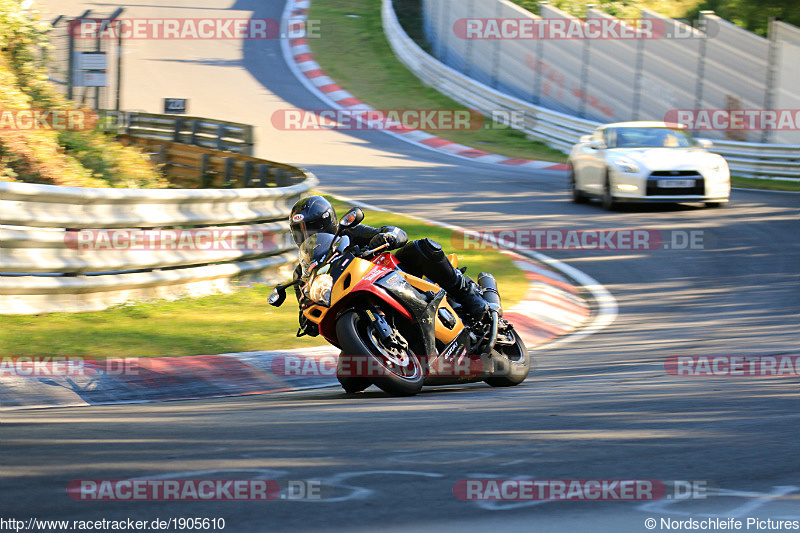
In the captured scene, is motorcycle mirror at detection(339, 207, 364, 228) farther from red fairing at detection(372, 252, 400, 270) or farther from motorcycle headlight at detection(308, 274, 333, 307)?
motorcycle headlight at detection(308, 274, 333, 307)

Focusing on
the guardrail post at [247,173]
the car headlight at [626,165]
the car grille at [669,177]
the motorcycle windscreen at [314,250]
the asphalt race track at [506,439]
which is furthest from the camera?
the car headlight at [626,165]

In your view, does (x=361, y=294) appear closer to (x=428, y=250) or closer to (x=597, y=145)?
(x=428, y=250)

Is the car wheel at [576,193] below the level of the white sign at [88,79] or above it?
below

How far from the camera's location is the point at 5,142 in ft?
33.2

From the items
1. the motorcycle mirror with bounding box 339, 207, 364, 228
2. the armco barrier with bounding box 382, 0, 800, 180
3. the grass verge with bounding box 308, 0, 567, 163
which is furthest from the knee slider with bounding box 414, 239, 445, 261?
the grass verge with bounding box 308, 0, 567, 163

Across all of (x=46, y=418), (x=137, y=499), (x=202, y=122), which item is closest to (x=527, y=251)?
(x=202, y=122)

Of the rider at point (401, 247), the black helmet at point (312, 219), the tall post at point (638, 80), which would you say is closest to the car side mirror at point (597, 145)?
the tall post at point (638, 80)

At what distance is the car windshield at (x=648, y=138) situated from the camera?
17.0m

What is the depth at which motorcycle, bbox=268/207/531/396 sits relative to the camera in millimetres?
6305

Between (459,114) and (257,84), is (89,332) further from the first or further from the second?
(257,84)

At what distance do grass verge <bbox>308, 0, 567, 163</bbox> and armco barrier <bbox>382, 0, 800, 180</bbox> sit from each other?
0.29 m

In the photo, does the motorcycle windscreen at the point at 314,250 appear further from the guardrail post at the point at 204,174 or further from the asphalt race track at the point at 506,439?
the guardrail post at the point at 204,174

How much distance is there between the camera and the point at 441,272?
22.9 feet

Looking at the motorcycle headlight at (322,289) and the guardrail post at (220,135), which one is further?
the guardrail post at (220,135)
